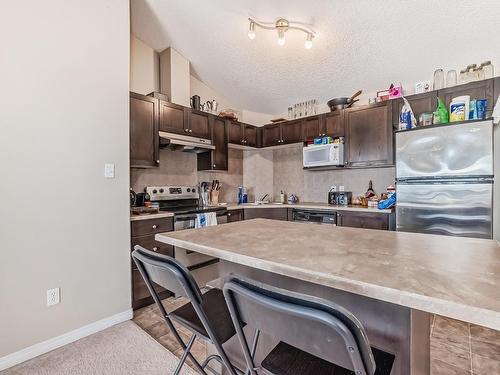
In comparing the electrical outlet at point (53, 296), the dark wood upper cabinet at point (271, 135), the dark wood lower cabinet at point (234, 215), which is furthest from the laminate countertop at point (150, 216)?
the dark wood upper cabinet at point (271, 135)

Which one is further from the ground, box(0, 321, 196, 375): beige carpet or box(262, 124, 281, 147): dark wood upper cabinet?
box(262, 124, 281, 147): dark wood upper cabinet

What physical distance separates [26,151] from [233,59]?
248 cm

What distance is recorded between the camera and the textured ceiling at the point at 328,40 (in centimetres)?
233

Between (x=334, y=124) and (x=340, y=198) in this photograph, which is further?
(x=340, y=198)

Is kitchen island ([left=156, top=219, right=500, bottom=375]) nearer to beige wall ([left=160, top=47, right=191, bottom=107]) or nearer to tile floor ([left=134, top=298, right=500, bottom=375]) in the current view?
tile floor ([left=134, top=298, right=500, bottom=375])

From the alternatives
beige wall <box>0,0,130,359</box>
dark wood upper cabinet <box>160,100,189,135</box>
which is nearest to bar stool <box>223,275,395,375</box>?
beige wall <box>0,0,130,359</box>

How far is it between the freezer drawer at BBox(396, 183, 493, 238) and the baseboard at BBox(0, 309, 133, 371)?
2894 mm

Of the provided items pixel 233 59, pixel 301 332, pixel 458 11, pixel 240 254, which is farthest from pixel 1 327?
pixel 458 11

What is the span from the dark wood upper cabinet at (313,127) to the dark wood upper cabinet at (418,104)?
903 mm

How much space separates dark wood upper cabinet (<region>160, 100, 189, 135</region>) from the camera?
2912 millimetres

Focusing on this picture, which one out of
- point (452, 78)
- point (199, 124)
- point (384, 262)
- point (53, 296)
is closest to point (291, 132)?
point (199, 124)

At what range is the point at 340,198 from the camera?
3.62 m

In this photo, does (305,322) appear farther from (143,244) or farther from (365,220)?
(365,220)

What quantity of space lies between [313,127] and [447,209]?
75.8 inches
